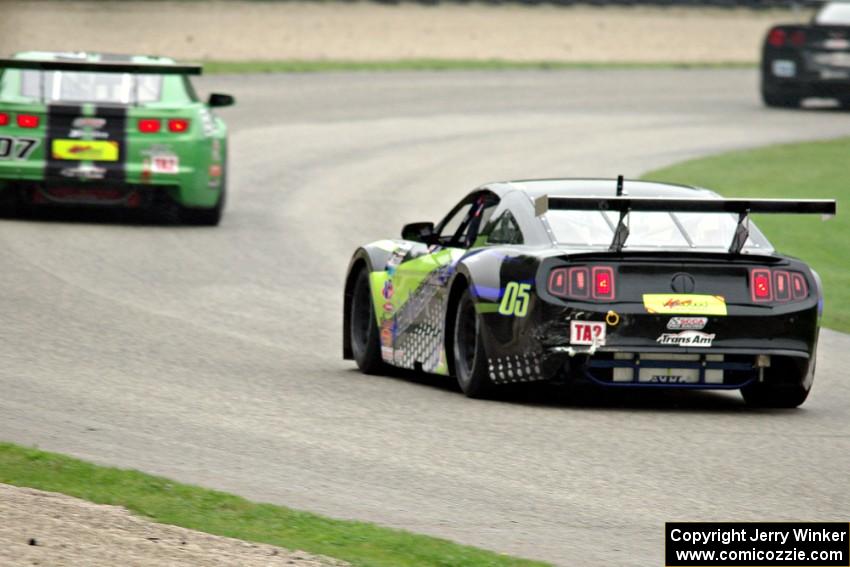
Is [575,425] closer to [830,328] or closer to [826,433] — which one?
[826,433]

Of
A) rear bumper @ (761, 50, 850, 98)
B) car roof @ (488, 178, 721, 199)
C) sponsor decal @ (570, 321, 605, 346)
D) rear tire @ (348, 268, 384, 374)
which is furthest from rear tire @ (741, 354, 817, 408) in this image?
rear bumper @ (761, 50, 850, 98)

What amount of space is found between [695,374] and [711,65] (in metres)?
32.4

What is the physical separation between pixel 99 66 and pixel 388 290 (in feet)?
25.3

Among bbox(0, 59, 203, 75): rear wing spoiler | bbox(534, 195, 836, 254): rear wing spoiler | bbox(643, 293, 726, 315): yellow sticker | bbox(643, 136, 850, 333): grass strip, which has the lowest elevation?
bbox(643, 136, 850, 333): grass strip

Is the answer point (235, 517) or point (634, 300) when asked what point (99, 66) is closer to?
point (634, 300)

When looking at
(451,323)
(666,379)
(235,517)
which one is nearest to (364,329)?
(451,323)

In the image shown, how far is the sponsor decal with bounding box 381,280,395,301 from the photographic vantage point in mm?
11469

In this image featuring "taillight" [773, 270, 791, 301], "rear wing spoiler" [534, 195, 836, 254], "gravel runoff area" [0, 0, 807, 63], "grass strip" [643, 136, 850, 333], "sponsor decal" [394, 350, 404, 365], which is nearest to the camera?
"rear wing spoiler" [534, 195, 836, 254]

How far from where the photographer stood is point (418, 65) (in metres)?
37.4

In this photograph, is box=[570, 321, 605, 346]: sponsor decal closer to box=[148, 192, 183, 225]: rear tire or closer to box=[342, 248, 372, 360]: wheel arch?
box=[342, 248, 372, 360]: wheel arch

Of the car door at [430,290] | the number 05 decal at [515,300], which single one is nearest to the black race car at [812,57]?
the car door at [430,290]

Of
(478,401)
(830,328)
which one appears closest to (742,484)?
→ (478,401)

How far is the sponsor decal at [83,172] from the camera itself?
18250mm

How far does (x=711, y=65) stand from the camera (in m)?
41.6
